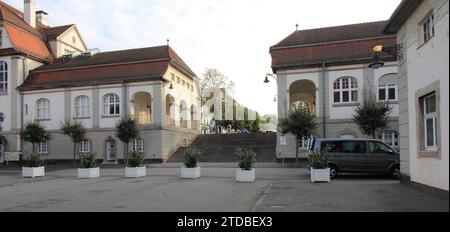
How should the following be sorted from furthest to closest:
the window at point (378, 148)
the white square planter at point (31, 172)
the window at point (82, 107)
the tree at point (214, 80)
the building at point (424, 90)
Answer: the tree at point (214, 80)
the window at point (82, 107)
the white square planter at point (31, 172)
the window at point (378, 148)
the building at point (424, 90)

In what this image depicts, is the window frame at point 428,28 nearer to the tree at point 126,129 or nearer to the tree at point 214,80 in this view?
the tree at point 126,129

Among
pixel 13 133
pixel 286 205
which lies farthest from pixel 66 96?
pixel 286 205

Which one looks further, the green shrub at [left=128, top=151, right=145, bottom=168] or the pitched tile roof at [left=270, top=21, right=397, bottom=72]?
the pitched tile roof at [left=270, top=21, right=397, bottom=72]

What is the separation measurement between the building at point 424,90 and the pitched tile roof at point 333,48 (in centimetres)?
1656

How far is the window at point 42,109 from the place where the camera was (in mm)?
41781

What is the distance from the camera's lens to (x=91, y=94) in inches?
1581

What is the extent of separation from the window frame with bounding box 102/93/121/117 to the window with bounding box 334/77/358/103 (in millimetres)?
18793

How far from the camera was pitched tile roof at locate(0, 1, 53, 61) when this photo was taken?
4175 centimetres

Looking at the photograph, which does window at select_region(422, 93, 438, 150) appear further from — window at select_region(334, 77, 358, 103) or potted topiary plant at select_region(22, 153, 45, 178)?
potted topiary plant at select_region(22, 153, 45, 178)

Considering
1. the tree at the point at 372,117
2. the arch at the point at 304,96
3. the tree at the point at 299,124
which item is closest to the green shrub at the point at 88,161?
the tree at the point at 299,124

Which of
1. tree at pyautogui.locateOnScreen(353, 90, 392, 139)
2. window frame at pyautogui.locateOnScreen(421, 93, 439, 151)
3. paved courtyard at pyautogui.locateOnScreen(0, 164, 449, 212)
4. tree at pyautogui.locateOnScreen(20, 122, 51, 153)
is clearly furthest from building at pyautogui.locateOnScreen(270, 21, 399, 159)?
tree at pyautogui.locateOnScreen(20, 122, 51, 153)

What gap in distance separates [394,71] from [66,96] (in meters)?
28.2

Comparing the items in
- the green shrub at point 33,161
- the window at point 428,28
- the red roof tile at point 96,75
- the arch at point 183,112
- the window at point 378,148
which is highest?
the red roof tile at point 96,75
